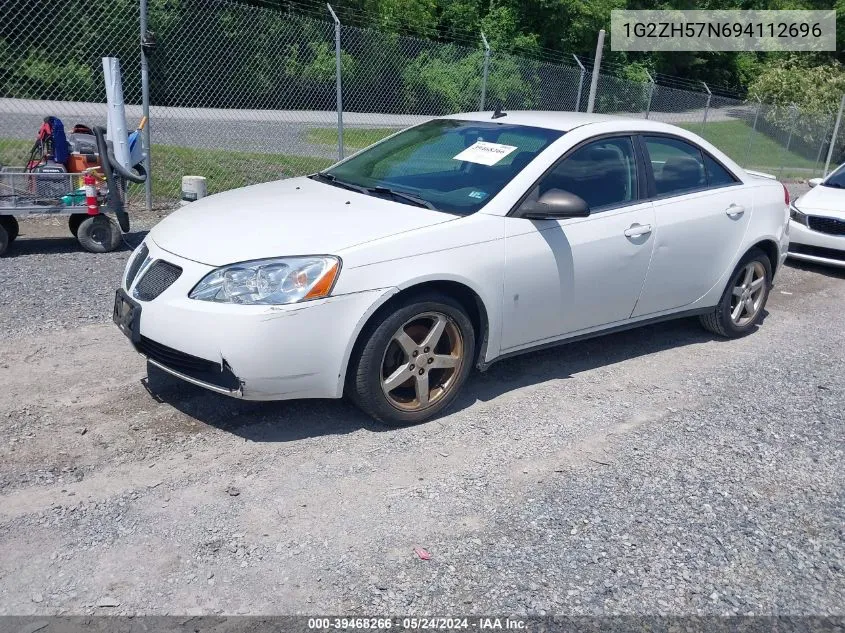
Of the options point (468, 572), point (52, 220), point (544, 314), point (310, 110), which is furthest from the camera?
point (310, 110)

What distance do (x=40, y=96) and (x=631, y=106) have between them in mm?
11385

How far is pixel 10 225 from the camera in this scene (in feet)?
24.8

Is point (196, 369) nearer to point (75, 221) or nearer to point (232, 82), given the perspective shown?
point (75, 221)

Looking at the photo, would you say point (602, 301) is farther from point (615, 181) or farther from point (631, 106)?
point (631, 106)

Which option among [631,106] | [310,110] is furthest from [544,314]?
[631,106]

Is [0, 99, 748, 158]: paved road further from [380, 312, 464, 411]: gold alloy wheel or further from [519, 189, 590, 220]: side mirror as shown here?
[380, 312, 464, 411]: gold alloy wheel

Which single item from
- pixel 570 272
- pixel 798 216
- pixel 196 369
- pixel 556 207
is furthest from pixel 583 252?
pixel 798 216

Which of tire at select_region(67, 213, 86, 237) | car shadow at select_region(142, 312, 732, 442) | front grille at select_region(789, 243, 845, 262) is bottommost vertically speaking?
front grille at select_region(789, 243, 845, 262)

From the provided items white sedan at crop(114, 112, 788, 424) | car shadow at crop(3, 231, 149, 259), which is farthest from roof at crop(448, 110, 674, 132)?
car shadow at crop(3, 231, 149, 259)

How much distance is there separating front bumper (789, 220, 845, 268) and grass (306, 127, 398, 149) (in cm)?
592

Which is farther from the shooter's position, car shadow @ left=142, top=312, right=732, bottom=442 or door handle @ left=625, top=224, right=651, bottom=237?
door handle @ left=625, top=224, right=651, bottom=237

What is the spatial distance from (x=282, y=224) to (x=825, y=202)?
743 centimetres

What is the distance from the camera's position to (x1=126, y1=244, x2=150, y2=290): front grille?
14.7 feet

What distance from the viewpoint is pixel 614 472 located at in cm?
414
